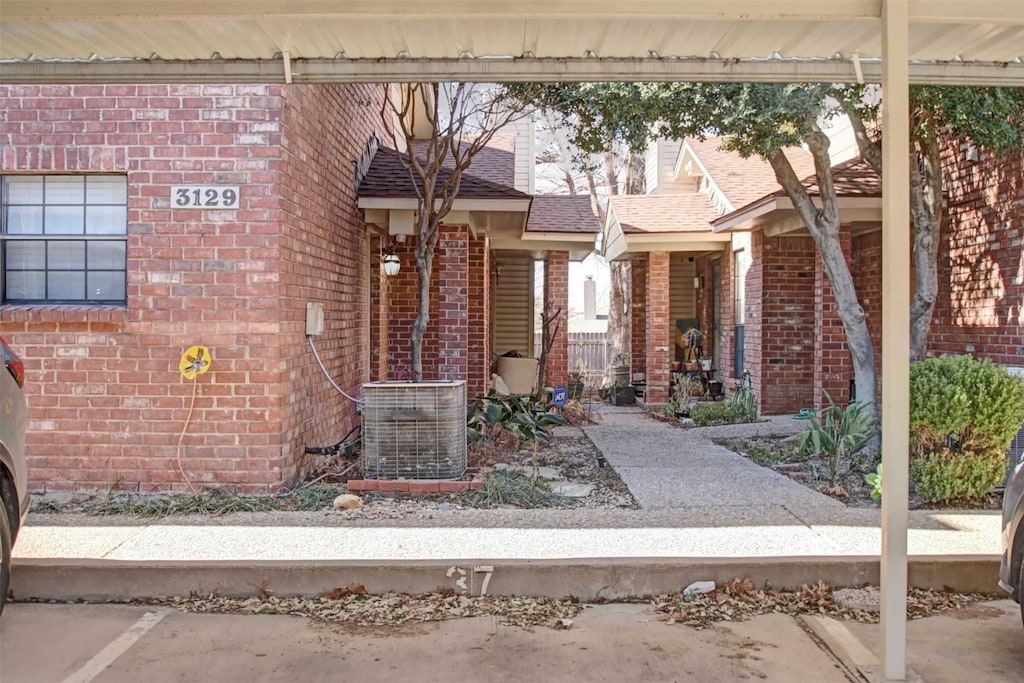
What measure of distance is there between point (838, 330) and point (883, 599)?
900 cm

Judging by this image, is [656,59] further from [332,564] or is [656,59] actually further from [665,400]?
[665,400]

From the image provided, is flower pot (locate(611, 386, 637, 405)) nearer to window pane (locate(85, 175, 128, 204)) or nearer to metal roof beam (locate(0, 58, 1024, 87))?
window pane (locate(85, 175, 128, 204))

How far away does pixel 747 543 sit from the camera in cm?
577

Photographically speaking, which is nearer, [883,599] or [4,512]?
[883,599]

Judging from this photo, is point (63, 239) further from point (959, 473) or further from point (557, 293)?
point (557, 293)

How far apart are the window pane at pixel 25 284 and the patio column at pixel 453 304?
4.69 meters

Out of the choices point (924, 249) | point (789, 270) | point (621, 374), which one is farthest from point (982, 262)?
point (621, 374)

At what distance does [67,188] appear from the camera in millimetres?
7266

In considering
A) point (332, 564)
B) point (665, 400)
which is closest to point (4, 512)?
point (332, 564)

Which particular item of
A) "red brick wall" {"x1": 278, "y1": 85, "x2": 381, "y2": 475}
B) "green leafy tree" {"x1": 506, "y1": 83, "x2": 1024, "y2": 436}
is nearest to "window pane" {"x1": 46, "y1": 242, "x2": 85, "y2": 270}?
"red brick wall" {"x1": 278, "y1": 85, "x2": 381, "y2": 475}

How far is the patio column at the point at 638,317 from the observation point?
1977 centimetres

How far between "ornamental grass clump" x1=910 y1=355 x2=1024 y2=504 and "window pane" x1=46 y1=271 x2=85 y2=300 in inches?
259

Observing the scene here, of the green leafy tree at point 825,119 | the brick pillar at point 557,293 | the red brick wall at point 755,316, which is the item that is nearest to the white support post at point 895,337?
the green leafy tree at point 825,119

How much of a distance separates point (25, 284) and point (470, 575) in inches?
182
